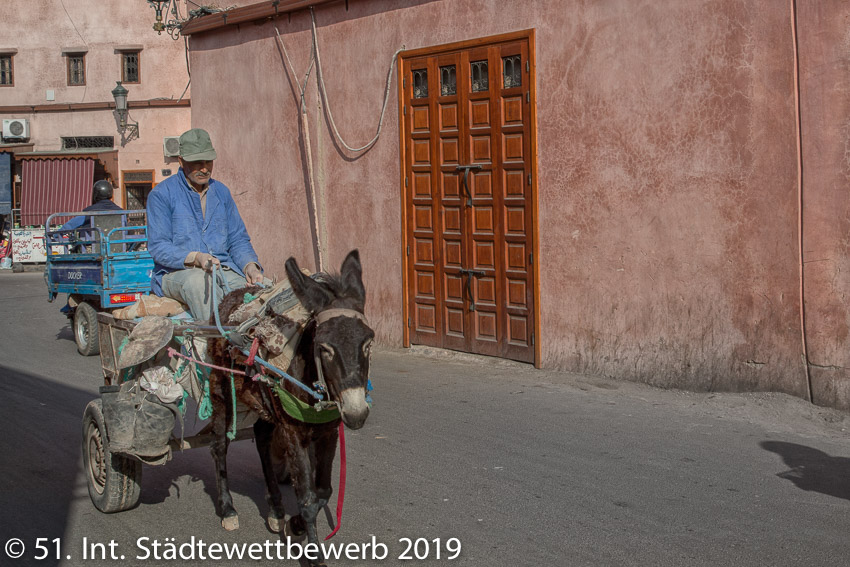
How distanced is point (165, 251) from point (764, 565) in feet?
12.9

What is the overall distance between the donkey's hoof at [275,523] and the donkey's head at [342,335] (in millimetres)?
1396

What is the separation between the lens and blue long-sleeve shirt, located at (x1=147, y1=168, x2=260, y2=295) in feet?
19.2

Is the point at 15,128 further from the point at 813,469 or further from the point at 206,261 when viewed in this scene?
the point at 813,469

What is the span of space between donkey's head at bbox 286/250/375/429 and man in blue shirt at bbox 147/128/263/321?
1292mm

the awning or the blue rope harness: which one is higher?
the awning

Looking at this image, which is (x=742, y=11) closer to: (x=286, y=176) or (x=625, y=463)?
(x=625, y=463)

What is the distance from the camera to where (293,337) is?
4582 mm

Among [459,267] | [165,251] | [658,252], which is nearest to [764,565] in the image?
[165,251]

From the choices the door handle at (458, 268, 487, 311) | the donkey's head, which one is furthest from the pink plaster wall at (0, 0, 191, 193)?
the donkey's head

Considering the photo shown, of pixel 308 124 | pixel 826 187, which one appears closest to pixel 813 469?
pixel 826 187

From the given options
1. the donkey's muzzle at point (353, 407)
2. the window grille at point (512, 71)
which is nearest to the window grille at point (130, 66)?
the window grille at point (512, 71)

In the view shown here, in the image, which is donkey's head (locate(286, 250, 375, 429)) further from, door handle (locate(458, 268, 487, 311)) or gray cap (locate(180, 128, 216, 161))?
door handle (locate(458, 268, 487, 311))

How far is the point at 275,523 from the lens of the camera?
5.34 m

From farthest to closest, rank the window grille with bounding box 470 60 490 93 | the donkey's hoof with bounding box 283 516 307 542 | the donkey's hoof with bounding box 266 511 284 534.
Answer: the window grille with bounding box 470 60 490 93
the donkey's hoof with bounding box 266 511 284 534
the donkey's hoof with bounding box 283 516 307 542
